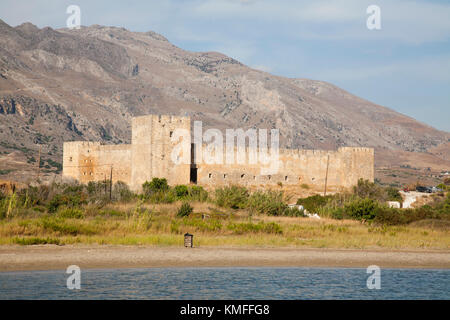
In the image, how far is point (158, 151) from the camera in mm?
27359

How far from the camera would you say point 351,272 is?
12336 millimetres

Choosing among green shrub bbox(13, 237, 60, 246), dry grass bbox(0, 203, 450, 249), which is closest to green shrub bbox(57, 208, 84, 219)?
dry grass bbox(0, 203, 450, 249)

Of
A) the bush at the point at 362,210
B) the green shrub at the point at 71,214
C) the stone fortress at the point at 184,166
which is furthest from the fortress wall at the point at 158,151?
the green shrub at the point at 71,214

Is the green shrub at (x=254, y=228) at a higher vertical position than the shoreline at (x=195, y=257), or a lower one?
higher

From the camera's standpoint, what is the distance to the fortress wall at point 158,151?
89.9 feet

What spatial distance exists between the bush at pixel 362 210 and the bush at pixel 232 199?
4.18m

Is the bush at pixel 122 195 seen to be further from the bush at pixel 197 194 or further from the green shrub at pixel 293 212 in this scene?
the green shrub at pixel 293 212

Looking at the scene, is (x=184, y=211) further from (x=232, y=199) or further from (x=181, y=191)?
(x=181, y=191)

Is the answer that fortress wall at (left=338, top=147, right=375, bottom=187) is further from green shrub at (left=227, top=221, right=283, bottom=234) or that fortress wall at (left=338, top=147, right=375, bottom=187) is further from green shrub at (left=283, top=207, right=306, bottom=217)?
green shrub at (left=227, top=221, right=283, bottom=234)

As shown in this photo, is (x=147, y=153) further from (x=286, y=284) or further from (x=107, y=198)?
(x=286, y=284)

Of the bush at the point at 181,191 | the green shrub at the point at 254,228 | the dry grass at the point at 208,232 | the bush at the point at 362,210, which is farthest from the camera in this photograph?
the bush at the point at 181,191

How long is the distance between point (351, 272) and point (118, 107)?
335 feet

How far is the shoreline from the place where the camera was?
12336 millimetres
